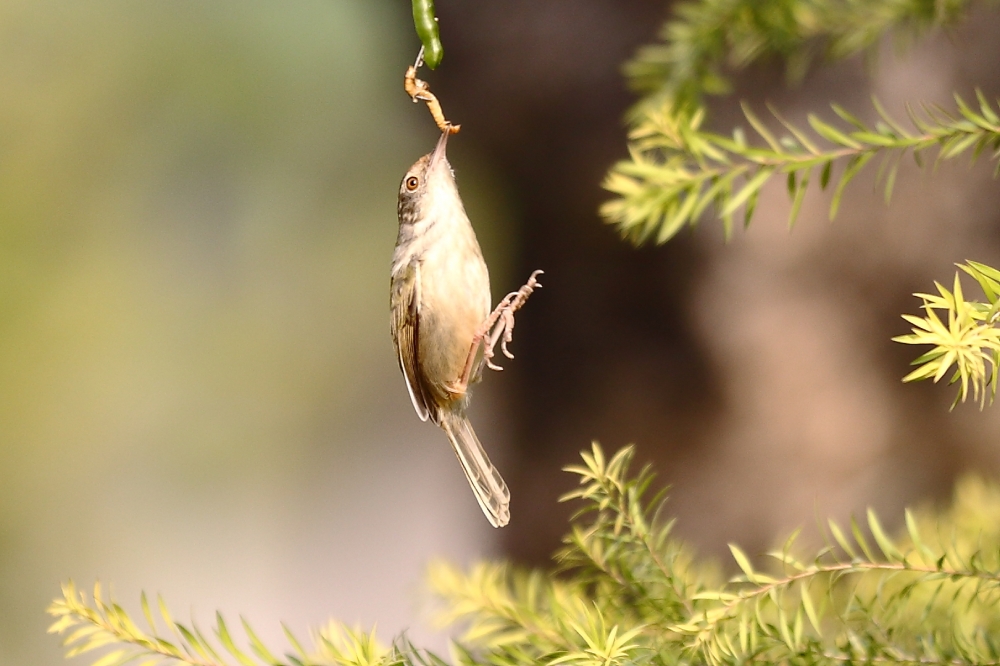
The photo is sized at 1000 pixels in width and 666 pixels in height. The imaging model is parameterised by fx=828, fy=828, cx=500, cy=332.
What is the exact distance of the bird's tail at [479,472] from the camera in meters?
0.41

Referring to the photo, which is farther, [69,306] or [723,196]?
[69,306]

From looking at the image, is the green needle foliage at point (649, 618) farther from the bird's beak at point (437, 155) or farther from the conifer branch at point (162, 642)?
the bird's beak at point (437, 155)

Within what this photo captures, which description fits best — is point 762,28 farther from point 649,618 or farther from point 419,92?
point 649,618

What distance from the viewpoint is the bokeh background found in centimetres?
105

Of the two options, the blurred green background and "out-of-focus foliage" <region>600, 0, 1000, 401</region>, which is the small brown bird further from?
the blurred green background

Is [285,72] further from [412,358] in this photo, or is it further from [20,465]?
[412,358]

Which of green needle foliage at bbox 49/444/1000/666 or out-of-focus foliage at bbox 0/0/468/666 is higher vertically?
out-of-focus foliage at bbox 0/0/468/666

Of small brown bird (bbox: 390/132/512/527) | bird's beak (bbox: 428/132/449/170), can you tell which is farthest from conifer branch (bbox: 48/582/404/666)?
bird's beak (bbox: 428/132/449/170)

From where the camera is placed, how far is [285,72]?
1229 millimetres

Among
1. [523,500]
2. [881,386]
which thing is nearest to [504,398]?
[523,500]

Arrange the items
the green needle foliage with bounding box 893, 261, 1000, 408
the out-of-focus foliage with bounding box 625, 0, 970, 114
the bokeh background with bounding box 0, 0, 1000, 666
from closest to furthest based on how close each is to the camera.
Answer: the green needle foliage with bounding box 893, 261, 1000, 408 → the out-of-focus foliage with bounding box 625, 0, 970, 114 → the bokeh background with bounding box 0, 0, 1000, 666

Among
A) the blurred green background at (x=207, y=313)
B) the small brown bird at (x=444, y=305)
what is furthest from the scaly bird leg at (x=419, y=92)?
the blurred green background at (x=207, y=313)

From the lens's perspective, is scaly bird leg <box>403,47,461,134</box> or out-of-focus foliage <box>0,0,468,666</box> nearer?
scaly bird leg <box>403,47,461,134</box>

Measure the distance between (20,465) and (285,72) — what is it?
0.66m
